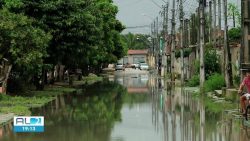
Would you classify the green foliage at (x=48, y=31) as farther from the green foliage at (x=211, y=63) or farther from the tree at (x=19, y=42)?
the green foliage at (x=211, y=63)

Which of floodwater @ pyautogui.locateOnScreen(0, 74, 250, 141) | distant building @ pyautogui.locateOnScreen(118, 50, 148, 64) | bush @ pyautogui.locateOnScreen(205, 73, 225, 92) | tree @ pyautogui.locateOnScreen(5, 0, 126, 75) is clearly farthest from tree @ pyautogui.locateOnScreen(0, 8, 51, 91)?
distant building @ pyautogui.locateOnScreen(118, 50, 148, 64)

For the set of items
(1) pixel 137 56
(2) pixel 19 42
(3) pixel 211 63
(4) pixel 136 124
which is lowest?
(4) pixel 136 124

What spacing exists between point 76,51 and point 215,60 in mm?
11103

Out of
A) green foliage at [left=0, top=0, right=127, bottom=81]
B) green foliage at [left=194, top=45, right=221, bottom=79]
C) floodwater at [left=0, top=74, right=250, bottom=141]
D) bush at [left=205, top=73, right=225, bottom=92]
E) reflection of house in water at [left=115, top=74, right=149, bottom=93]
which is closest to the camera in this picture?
floodwater at [left=0, top=74, right=250, bottom=141]

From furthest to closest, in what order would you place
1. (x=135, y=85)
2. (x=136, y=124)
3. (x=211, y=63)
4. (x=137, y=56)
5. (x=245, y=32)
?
1. (x=137, y=56)
2. (x=135, y=85)
3. (x=211, y=63)
4. (x=245, y=32)
5. (x=136, y=124)

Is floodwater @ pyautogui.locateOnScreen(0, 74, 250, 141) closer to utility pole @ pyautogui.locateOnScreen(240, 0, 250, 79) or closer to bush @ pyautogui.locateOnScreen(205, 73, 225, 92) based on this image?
utility pole @ pyautogui.locateOnScreen(240, 0, 250, 79)

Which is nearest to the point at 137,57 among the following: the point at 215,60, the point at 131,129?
the point at 215,60

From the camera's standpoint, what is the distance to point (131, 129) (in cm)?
1920

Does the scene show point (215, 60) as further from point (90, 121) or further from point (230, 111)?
point (90, 121)

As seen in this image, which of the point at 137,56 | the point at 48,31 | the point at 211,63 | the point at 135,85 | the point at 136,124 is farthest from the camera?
the point at 137,56

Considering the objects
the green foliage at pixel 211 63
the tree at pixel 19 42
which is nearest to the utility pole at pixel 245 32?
the tree at pixel 19 42

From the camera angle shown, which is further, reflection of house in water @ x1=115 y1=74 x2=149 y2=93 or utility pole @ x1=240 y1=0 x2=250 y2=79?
reflection of house in water @ x1=115 y1=74 x2=149 y2=93

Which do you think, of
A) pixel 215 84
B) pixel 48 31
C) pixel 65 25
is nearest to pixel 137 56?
pixel 65 25

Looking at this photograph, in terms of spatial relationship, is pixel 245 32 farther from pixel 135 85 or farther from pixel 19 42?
pixel 135 85
